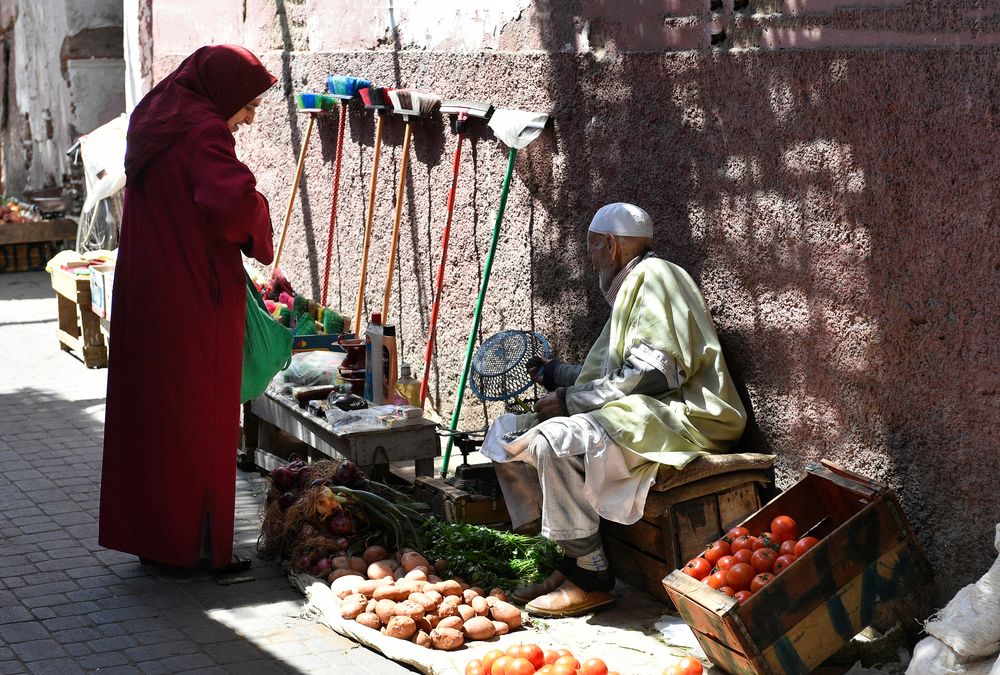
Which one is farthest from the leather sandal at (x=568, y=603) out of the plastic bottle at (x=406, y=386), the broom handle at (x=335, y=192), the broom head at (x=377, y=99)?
the broom handle at (x=335, y=192)

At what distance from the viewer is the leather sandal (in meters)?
4.65

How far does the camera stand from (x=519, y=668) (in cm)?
390

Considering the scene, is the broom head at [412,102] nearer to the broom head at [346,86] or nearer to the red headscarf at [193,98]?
the broom head at [346,86]

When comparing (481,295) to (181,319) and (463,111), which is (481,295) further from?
(181,319)

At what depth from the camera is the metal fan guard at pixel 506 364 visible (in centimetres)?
556

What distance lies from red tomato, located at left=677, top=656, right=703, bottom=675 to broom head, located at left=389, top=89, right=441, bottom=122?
12.1 ft

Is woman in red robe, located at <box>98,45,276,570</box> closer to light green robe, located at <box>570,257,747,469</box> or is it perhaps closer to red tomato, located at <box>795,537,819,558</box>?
light green robe, located at <box>570,257,747,469</box>

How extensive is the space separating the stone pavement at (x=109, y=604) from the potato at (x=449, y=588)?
36cm

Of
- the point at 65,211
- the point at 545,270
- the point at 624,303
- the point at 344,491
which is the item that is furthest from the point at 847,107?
→ the point at 65,211

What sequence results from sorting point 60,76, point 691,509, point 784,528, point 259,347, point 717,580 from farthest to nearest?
point 60,76 → point 259,347 → point 691,509 → point 784,528 → point 717,580

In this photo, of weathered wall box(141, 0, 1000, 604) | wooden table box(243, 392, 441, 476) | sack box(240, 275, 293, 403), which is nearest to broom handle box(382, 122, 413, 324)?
weathered wall box(141, 0, 1000, 604)

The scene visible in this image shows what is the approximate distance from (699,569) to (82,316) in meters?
5.92

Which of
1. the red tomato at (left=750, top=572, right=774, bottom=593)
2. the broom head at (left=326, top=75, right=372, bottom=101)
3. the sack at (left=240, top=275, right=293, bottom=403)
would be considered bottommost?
the red tomato at (left=750, top=572, right=774, bottom=593)

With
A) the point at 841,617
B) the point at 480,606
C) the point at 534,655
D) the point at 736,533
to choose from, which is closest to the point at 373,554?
the point at 480,606
